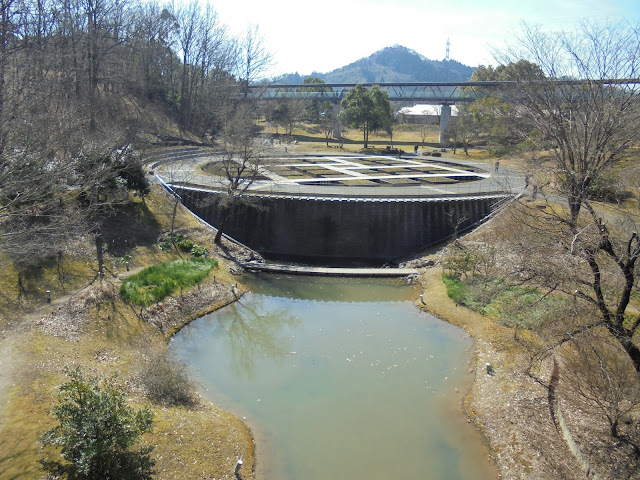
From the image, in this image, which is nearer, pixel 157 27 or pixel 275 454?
pixel 275 454

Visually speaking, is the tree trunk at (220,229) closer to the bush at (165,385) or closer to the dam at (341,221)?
the dam at (341,221)

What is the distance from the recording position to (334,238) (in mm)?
27703

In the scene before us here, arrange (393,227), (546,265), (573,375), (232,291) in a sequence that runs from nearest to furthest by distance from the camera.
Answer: (546,265)
(573,375)
(232,291)
(393,227)

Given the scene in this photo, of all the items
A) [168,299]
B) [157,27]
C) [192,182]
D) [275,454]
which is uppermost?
[157,27]

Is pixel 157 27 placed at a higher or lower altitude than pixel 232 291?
higher

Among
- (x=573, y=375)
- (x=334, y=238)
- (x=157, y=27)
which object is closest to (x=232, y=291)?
(x=334, y=238)

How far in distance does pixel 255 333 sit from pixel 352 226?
1099 cm

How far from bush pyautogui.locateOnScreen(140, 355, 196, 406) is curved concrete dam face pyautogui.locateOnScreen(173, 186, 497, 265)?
1428cm

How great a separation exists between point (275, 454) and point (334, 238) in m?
16.8

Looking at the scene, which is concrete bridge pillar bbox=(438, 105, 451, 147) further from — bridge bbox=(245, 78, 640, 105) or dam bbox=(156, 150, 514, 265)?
dam bbox=(156, 150, 514, 265)

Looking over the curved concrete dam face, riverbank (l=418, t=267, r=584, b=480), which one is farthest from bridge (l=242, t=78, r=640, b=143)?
riverbank (l=418, t=267, r=584, b=480)

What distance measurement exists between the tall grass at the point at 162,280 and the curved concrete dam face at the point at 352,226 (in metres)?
5.99

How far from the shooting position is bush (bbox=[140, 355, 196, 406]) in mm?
13055

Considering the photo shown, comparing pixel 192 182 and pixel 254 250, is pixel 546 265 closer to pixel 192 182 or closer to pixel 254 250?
pixel 254 250
